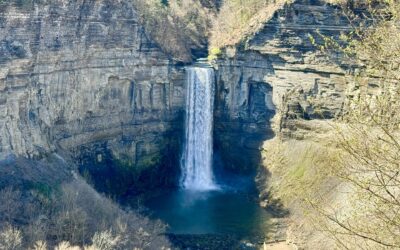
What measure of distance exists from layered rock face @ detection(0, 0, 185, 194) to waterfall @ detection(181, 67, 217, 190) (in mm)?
705

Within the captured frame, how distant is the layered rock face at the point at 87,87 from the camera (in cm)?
2467

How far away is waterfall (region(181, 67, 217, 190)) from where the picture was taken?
3309 cm

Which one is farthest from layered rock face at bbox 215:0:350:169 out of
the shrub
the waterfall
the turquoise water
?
the shrub

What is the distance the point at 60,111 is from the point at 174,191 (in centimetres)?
929

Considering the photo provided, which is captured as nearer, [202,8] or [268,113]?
[268,113]

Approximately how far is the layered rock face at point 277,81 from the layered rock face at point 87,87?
350cm

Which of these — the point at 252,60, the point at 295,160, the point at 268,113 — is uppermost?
the point at 252,60

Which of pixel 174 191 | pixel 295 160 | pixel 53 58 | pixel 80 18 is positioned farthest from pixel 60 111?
pixel 295 160

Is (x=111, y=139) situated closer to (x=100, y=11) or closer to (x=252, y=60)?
(x=100, y=11)

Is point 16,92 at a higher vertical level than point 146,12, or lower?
lower

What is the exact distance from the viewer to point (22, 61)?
81.0ft

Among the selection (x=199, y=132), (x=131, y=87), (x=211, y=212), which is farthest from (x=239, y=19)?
(x=211, y=212)

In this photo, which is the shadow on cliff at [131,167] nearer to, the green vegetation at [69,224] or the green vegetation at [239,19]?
the green vegetation at [69,224]

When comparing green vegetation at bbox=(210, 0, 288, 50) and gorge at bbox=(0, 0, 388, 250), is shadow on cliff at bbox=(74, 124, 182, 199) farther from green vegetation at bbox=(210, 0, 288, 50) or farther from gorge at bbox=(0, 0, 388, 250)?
green vegetation at bbox=(210, 0, 288, 50)
